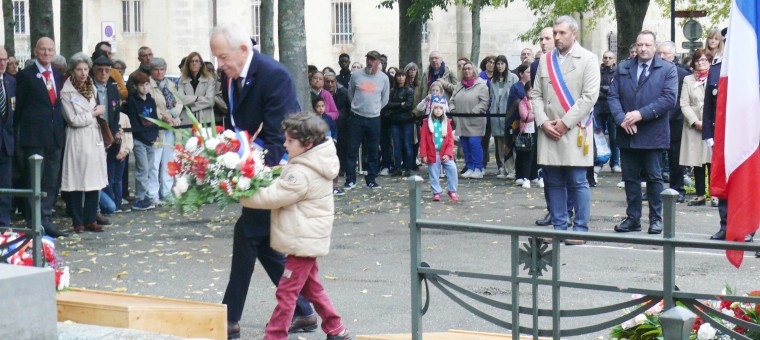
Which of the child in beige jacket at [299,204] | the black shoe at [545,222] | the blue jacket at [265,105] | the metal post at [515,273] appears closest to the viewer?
the metal post at [515,273]

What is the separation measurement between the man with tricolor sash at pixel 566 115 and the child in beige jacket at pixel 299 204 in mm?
4466

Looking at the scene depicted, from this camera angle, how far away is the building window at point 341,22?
5103cm

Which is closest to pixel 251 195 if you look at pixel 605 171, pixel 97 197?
pixel 97 197

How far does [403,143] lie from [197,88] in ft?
15.1

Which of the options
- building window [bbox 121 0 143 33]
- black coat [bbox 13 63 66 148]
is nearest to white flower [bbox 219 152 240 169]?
black coat [bbox 13 63 66 148]

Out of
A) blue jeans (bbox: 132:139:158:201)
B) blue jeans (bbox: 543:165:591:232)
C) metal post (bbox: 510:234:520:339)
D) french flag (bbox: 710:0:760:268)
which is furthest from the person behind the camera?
blue jeans (bbox: 132:139:158:201)

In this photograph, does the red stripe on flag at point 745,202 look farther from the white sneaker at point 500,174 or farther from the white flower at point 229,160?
the white sneaker at point 500,174

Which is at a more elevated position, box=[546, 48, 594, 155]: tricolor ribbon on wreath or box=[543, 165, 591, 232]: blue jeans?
box=[546, 48, 594, 155]: tricolor ribbon on wreath

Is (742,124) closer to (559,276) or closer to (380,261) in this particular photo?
(559,276)

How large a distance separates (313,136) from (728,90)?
8.27 feet

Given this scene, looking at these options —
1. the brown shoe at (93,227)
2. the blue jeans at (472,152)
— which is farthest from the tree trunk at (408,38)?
the brown shoe at (93,227)

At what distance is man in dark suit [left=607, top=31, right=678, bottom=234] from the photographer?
12305mm

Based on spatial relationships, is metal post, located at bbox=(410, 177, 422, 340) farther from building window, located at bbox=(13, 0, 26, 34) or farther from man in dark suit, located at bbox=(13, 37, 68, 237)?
building window, located at bbox=(13, 0, 26, 34)

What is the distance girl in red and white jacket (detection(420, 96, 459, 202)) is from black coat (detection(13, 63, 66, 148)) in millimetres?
5119
